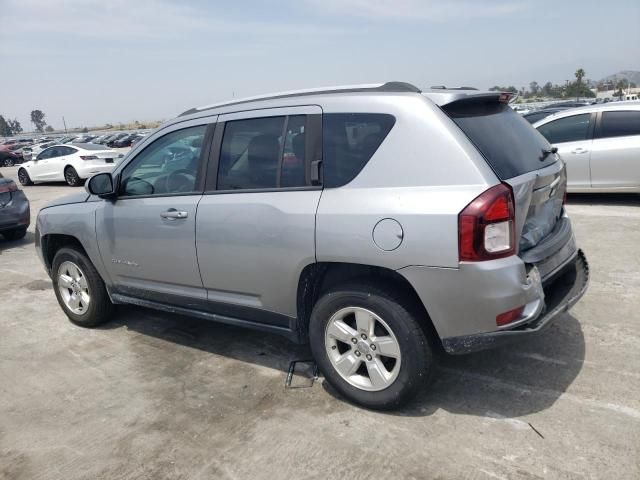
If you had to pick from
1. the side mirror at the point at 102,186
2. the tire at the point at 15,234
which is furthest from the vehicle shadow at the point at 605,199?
the tire at the point at 15,234

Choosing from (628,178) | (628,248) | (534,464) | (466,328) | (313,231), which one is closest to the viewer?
(534,464)

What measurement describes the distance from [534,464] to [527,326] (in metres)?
0.67

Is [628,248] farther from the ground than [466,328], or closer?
closer

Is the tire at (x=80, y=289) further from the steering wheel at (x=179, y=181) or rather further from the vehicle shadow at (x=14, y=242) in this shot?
the vehicle shadow at (x=14, y=242)

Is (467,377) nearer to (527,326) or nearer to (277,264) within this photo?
(527,326)

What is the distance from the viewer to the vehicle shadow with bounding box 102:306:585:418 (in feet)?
10.7

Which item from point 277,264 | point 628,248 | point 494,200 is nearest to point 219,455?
point 277,264

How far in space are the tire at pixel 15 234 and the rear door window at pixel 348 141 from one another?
25.1 ft

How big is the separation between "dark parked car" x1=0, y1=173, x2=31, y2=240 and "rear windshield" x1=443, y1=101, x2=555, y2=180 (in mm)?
7839

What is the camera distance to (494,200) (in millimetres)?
2746

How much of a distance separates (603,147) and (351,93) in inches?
263

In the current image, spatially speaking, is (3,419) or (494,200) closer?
(494,200)

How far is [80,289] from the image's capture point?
4.91 meters

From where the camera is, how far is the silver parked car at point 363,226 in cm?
283
